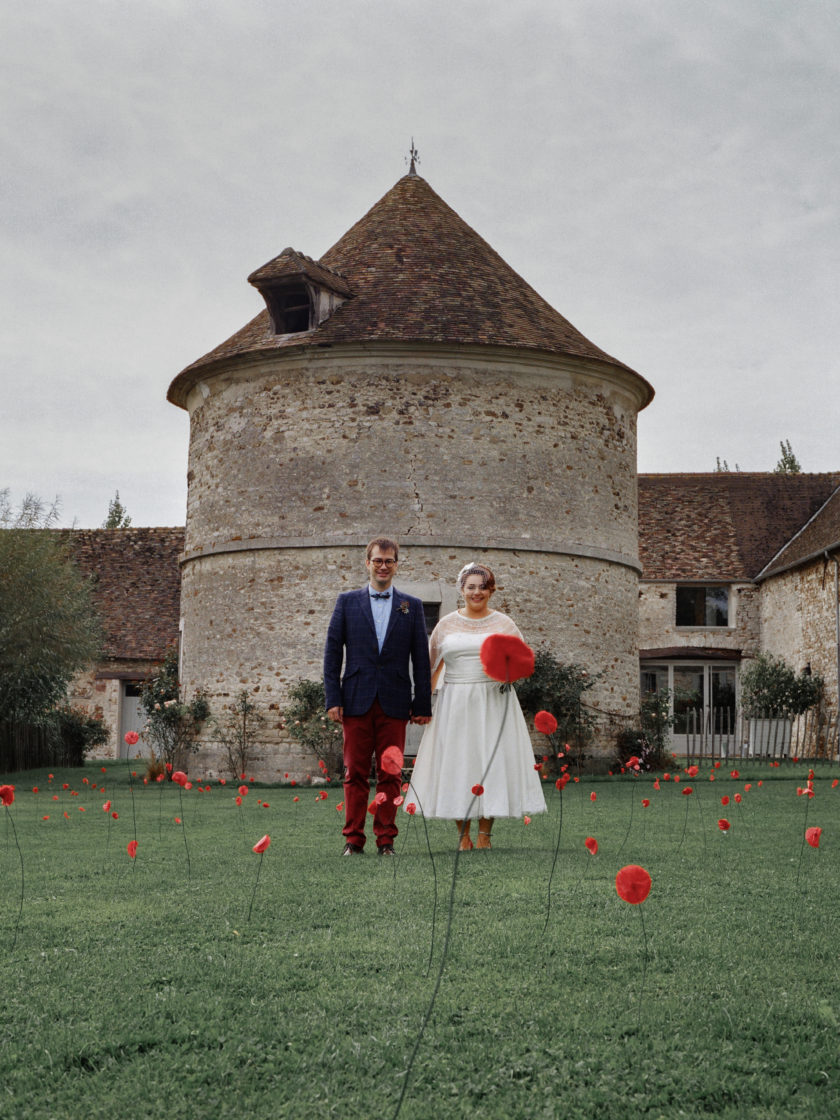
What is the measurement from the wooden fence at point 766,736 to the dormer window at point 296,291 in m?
11.3

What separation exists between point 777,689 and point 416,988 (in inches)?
936

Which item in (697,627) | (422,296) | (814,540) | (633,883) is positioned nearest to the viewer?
(633,883)

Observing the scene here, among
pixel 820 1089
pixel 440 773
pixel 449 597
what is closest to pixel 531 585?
pixel 449 597

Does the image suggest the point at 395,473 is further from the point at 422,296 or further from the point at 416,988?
the point at 416,988

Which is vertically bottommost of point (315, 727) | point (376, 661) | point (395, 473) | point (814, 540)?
point (315, 727)

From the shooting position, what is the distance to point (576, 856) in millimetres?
6961

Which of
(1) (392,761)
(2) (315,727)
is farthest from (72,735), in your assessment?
(1) (392,761)

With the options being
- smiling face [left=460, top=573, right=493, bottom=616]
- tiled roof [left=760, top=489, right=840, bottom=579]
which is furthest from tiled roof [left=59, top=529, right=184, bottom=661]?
smiling face [left=460, top=573, right=493, bottom=616]

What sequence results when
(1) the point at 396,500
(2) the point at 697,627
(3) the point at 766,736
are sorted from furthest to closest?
(2) the point at 697,627 < (3) the point at 766,736 < (1) the point at 396,500

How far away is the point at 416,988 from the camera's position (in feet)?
12.2

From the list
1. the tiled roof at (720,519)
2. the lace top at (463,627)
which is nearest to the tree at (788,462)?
the tiled roof at (720,519)

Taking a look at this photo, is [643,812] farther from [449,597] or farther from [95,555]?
[95,555]

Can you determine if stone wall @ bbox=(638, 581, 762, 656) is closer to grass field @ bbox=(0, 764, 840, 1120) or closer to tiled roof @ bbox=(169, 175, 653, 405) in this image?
tiled roof @ bbox=(169, 175, 653, 405)

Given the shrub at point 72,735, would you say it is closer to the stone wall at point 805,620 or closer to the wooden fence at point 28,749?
the wooden fence at point 28,749
